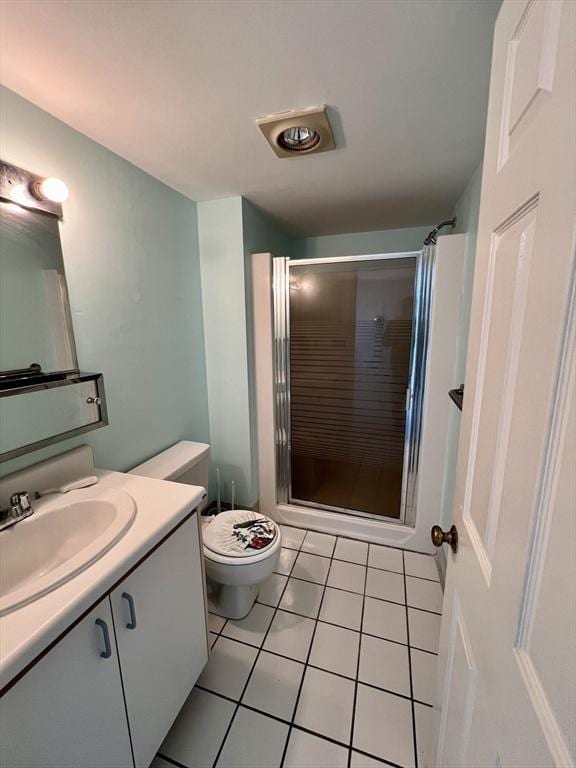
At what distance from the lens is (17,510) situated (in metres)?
0.98

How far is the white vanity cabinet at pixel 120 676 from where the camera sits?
2.07 ft

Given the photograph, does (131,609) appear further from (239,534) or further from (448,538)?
(448,538)

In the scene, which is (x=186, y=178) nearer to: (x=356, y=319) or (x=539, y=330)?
(x=356, y=319)

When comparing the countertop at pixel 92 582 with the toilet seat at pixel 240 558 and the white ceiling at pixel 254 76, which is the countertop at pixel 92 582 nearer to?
the toilet seat at pixel 240 558

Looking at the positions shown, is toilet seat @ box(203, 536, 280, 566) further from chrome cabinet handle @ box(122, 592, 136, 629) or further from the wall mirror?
the wall mirror

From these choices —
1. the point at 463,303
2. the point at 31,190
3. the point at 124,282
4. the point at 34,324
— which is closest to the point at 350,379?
the point at 463,303

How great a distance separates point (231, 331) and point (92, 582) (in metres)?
1.48

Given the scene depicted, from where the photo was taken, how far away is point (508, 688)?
0.46 m

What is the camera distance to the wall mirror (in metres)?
1.03

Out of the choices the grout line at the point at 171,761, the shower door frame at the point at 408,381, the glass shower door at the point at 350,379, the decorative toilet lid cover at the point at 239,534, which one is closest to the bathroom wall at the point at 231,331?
the shower door frame at the point at 408,381

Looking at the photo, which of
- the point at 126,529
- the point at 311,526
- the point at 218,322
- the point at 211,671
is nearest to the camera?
the point at 126,529

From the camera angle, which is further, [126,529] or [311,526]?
[311,526]

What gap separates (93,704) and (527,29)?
160 centimetres

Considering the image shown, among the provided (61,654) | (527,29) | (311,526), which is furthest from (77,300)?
(311,526)
